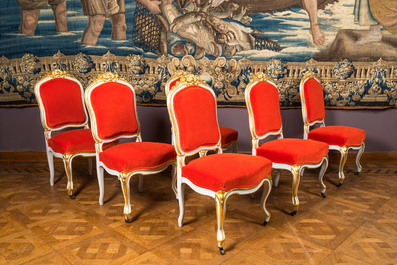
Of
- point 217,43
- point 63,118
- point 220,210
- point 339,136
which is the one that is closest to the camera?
point 220,210

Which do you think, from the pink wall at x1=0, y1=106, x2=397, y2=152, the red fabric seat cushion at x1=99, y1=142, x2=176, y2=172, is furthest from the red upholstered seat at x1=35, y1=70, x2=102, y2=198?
the pink wall at x1=0, y1=106, x2=397, y2=152

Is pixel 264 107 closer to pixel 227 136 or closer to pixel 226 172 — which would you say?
pixel 227 136

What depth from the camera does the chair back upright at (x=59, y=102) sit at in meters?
3.30

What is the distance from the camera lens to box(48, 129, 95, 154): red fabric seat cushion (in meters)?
3.02

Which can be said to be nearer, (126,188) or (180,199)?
(180,199)

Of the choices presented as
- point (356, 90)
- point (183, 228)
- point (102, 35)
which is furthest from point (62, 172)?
point (356, 90)

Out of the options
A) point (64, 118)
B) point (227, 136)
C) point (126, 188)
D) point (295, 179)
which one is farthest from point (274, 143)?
point (64, 118)

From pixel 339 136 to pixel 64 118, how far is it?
109 inches

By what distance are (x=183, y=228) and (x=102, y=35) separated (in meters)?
2.58

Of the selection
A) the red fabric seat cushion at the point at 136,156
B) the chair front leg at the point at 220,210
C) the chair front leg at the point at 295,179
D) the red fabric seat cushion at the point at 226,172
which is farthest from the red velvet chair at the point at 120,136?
the chair front leg at the point at 295,179

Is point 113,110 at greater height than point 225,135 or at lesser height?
greater

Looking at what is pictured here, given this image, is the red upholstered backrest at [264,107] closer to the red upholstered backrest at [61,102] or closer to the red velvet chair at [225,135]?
the red velvet chair at [225,135]

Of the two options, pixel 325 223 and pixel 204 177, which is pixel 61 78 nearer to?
pixel 204 177

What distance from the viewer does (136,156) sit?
2.54 metres
